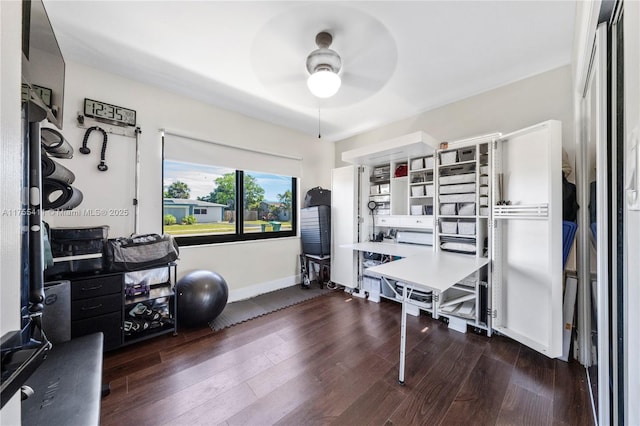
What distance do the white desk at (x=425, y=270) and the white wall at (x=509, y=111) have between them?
137cm

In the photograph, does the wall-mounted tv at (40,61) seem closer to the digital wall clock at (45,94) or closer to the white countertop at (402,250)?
the digital wall clock at (45,94)

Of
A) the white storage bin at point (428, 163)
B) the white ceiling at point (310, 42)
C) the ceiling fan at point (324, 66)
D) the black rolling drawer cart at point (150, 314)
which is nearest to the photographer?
the white ceiling at point (310, 42)

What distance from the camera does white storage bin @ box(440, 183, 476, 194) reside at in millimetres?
2487

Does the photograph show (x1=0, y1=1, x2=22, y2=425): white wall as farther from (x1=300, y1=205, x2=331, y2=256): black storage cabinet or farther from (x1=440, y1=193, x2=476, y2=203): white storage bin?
(x1=300, y1=205, x2=331, y2=256): black storage cabinet

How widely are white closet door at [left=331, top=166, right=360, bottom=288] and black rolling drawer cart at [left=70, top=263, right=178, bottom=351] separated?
7.23 feet

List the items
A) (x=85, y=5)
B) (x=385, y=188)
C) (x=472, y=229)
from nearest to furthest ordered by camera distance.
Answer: (x=85, y=5) < (x=472, y=229) < (x=385, y=188)

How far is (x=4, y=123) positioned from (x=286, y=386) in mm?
1958

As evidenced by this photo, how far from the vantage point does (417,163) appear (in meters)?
3.03

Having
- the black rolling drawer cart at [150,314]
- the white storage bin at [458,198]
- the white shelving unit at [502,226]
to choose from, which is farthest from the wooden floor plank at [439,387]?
the black rolling drawer cart at [150,314]

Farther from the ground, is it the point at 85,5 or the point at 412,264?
the point at 85,5

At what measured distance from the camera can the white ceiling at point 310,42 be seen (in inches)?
65.5

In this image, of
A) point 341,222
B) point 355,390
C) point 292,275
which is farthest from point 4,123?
point 292,275

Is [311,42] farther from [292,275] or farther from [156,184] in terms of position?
[292,275]

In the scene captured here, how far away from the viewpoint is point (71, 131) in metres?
2.24
